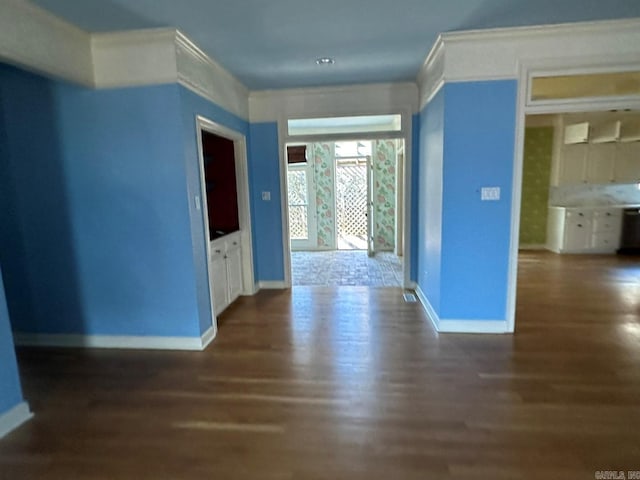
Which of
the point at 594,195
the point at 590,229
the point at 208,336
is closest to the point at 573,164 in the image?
the point at 594,195

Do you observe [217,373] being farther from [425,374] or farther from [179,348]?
[425,374]

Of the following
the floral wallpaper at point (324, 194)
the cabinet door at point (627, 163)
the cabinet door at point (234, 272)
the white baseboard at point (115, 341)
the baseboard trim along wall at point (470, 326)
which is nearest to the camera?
the white baseboard at point (115, 341)

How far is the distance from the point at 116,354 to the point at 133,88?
219 cm

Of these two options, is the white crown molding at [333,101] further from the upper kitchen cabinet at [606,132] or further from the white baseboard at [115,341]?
the upper kitchen cabinet at [606,132]

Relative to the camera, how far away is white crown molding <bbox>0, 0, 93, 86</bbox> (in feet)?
6.89

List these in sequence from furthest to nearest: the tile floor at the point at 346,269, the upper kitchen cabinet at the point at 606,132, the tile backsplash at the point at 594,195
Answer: the tile backsplash at the point at 594,195 → the upper kitchen cabinet at the point at 606,132 → the tile floor at the point at 346,269

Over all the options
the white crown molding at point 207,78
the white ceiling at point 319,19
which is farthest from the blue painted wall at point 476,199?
the white crown molding at point 207,78

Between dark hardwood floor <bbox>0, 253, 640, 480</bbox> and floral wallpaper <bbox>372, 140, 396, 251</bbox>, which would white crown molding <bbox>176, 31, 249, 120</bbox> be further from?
floral wallpaper <bbox>372, 140, 396, 251</bbox>

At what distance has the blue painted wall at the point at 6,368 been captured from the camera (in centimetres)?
202

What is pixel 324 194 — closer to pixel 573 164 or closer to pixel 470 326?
pixel 573 164

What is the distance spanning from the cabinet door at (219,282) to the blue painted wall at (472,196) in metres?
2.26

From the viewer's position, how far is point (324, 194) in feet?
25.1

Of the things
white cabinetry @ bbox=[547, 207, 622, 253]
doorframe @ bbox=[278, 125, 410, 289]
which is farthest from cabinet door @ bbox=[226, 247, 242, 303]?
white cabinetry @ bbox=[547, 207, 622, 253]

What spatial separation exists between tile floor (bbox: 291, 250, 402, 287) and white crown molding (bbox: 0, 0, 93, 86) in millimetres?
3452
